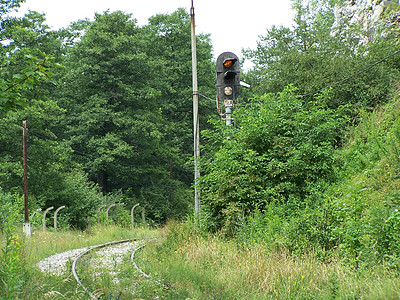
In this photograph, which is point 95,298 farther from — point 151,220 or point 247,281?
point 151,220

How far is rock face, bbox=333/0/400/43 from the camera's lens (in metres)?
26.1

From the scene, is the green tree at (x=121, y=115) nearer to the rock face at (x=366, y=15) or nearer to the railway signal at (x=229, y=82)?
the rock face at (x=366, y=15)

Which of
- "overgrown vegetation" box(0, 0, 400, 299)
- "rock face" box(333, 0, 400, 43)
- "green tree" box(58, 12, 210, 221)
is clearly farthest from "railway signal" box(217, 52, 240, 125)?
"green tree" box(58, 12, 210, 221)

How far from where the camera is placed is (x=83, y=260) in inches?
510

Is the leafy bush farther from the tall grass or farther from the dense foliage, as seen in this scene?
the dense foliage

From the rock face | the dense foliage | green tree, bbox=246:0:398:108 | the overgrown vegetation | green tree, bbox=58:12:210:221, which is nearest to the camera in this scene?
the overgrown vegetation

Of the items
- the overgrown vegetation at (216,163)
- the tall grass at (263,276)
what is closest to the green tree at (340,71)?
the overgrown vegetation at (216,163)

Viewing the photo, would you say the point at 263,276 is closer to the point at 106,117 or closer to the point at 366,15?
the point at 366,15

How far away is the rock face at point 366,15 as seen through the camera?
26.1 meters

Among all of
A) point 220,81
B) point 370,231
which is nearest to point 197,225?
point 220,81

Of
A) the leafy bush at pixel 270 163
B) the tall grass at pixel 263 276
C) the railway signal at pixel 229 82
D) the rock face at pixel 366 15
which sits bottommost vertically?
the tall grass at pixel 263 276

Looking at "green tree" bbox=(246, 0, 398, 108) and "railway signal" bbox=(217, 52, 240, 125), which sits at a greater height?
"green tree" bbox=(246, 0, 398, 108)

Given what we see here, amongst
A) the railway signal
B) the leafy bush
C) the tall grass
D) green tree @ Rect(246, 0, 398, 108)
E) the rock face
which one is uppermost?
the rock face

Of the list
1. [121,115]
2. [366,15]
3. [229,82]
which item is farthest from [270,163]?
[121,115]
